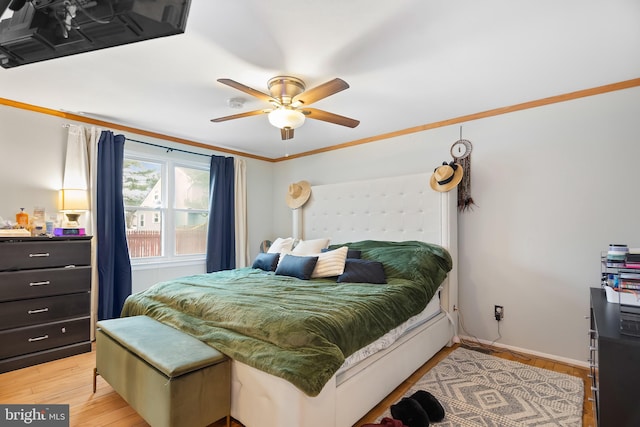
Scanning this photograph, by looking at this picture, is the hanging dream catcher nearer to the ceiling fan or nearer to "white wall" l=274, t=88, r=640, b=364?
"white wall" l=274, t=88, r=640, b=364

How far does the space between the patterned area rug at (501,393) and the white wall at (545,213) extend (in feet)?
1.57

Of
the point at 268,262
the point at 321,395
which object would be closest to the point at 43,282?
the point at 268,262

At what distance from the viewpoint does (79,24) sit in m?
1.09

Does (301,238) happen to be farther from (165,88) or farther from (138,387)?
(138,387)

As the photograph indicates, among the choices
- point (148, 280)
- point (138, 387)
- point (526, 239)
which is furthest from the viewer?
point (148, 280)

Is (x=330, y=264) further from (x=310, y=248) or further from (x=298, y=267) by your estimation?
(x=310, y=248)

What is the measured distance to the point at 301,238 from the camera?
14.7ft

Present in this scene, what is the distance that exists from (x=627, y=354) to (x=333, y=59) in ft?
7.05

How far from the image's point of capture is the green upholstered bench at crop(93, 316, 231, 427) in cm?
153

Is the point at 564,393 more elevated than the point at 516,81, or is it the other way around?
the point at 516,81

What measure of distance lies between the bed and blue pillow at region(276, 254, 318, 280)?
0.41 ft

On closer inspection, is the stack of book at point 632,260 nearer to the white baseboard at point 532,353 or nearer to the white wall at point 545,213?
the white wall at point 545,213

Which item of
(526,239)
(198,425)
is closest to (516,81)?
(526,239)

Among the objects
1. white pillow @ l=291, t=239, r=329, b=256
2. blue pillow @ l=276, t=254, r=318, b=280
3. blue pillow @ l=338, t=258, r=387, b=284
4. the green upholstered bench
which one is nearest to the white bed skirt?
the green upholstered bench
